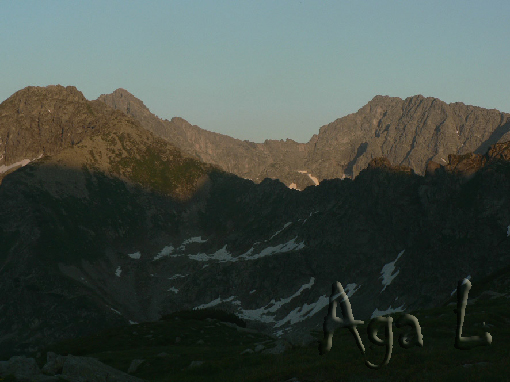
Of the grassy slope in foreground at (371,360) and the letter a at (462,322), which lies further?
the grassy slope in foreground at (371,360)

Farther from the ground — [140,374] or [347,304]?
[347,304]

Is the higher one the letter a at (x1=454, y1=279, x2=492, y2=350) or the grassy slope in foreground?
the letter a at (x1=454, y1=279, x2=492, y2=350)

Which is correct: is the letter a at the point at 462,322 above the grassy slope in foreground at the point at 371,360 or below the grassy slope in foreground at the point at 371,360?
above

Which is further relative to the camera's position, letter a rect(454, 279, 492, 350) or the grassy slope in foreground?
the grassy slope in foreground

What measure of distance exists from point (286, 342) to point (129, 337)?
4470cm

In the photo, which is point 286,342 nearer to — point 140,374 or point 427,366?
point 140,374

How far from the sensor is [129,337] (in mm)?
82375

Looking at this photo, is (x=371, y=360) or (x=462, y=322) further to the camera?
(x=371, y=360)

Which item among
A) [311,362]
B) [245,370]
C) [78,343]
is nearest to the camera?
[311,362]

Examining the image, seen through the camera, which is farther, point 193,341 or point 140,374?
point 193,341

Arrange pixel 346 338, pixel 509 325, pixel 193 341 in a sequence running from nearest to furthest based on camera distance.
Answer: pixel 509 325
pixel 346 338
pixel 193 341

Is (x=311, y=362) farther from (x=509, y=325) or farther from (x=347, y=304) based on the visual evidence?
(x=509, y=325)

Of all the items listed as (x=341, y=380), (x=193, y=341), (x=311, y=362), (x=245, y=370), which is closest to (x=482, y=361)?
(x=341, y=380)

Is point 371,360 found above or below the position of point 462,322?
below
